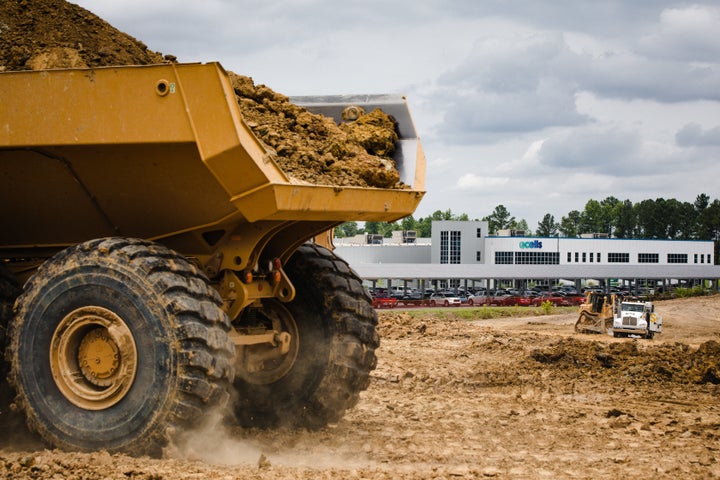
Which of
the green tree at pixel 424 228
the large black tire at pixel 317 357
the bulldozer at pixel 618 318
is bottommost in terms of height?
the bulldozer at pixel 618 318

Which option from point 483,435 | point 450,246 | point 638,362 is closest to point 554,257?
point 450,246

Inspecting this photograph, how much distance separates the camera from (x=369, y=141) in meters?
7.95

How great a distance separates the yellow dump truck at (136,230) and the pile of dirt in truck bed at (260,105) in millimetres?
243

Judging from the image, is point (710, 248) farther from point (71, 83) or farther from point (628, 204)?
point (71, 83)

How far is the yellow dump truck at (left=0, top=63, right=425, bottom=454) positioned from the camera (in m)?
6.50

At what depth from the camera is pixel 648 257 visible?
299ft

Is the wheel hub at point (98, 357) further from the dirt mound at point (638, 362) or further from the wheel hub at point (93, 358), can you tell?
the dirt mound at point (638, 362)

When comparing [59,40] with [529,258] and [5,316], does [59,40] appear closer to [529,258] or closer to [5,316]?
[5,316]

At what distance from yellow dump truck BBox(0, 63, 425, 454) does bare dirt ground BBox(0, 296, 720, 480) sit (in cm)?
41

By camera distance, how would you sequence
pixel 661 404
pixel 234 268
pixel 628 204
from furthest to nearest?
pixel 628 204, pixel 661 404, pixel 234 268

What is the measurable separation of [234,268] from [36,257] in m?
1.93

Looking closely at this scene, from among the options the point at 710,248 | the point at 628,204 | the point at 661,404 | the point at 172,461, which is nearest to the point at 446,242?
the point at 710,248

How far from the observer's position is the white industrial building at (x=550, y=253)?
8444 centimetres

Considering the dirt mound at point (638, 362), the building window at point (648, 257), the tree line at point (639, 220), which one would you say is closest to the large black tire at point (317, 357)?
the dirt mound at point (638, 362)
